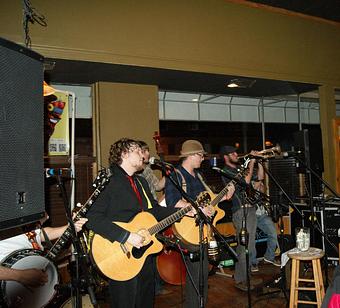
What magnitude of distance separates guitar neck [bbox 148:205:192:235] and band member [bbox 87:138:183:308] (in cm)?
15

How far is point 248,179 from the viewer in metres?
4.52

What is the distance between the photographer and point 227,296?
4.07m

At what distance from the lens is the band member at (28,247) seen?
2518mm

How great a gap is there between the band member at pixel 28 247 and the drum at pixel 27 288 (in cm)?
5

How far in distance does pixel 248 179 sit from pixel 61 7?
3212 mm

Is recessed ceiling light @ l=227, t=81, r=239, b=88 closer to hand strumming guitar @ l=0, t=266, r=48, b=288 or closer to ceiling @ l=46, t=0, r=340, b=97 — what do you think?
ceiling @ l=46, t=0, r=340, b=97

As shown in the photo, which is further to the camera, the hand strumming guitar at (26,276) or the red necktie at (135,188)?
the red necktie at (135,188)

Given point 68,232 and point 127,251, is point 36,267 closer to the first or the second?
point 68,232

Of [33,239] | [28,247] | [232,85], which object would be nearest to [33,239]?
[33,239]

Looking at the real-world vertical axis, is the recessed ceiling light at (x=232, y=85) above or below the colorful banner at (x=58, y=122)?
above

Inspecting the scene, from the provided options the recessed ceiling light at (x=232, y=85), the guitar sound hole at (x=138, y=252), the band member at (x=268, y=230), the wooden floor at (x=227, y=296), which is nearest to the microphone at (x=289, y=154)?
the guitar sound hole at (x=138, y=252)

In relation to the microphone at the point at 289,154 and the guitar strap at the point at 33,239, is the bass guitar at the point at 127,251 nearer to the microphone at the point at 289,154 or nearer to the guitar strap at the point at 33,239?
the guitar strap at the point at 33,239

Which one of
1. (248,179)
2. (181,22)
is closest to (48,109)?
(181,22)

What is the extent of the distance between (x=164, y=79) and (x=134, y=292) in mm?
3279
